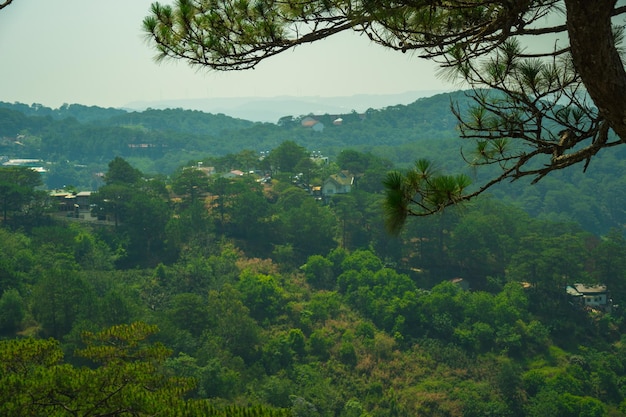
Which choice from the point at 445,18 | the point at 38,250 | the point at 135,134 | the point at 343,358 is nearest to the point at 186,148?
the point at 135,134

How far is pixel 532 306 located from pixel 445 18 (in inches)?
798

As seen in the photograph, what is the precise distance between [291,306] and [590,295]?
10829 mm

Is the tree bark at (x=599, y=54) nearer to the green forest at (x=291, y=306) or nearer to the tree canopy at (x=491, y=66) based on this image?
the tree canopy at (x=491, y=66)

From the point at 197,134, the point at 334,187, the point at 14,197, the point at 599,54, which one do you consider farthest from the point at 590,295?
the point at 197,134

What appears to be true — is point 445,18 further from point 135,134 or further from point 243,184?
point 135,134

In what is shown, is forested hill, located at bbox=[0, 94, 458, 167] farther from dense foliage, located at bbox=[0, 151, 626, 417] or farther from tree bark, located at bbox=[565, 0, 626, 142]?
tree bark, located at bbox=[565, 0, 626, 142]

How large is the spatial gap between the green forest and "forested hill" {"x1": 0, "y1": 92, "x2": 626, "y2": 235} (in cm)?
1029

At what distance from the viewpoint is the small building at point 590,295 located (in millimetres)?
22641

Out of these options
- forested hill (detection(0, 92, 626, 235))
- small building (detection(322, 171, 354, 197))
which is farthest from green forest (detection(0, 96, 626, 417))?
forested hill (detection(0, 92, 626, 235))

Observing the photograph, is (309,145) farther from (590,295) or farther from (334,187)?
(590,295)

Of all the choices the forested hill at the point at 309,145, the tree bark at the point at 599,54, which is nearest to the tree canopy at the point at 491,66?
the tree bark at the point at 599,54

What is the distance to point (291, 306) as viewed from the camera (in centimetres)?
1978

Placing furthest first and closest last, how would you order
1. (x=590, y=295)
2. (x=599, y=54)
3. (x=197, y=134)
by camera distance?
1. (x=197, y=134)
2. (x=590, y=295)
3. (x=599, y=54)

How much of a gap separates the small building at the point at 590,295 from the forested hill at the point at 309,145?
40.9 feet
